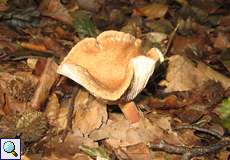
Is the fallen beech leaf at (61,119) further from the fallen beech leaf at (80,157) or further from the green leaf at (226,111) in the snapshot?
the green leaf at (226,111)

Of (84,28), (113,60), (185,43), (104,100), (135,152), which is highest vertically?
(113,60)

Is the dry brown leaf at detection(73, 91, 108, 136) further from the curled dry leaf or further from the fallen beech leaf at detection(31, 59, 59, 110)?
the curled dry leaf

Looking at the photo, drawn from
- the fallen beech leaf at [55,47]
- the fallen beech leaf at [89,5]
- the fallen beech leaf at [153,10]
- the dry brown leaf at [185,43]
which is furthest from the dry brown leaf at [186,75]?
the fallen beech leaf at [89,5]

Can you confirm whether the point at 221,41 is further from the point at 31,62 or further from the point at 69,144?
the point at 69,144

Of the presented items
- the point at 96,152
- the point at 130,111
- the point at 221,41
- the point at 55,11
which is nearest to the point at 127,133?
the point at 130,111

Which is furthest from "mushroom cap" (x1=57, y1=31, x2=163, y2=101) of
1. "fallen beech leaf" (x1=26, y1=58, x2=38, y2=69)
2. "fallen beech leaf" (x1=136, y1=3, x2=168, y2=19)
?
"fallen beech leaf" (x1=136, y1=3, x2=168, y2=19)

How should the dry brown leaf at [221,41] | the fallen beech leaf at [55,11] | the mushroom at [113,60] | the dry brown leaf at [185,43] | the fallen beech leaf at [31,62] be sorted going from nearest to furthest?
the mushroom at [113,60] < the fallen beech leaf at [31,62] < the dry brown leaf at [185,43] < the dry brown leaf at [221,41] < the fallen beech leaf at [55,11]
